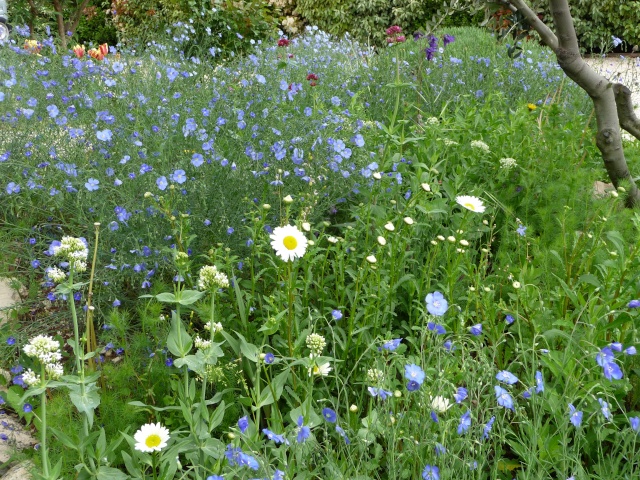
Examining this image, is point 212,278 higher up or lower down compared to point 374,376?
higher up

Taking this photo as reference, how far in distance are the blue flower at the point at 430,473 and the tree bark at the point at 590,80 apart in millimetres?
2110

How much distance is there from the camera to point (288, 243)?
68.5 inches

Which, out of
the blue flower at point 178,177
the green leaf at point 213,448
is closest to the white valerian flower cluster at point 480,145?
the blue flower at point 178,177

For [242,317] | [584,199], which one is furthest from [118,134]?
[584,199]

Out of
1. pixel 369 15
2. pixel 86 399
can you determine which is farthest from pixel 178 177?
pixel 369 15

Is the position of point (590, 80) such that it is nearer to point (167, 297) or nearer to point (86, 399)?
point (167, 297)

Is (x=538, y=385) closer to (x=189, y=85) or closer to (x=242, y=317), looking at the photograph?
(x=242, y=317)

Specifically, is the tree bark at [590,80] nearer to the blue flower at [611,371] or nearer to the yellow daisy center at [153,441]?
the blue flower at [611,371]

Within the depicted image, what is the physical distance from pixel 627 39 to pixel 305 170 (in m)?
10.5

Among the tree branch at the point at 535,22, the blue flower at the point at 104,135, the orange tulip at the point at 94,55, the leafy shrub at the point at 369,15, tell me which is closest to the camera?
the blue flower at the point at 104,135

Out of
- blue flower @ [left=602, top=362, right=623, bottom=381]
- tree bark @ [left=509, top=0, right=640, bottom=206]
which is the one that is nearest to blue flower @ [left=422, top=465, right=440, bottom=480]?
blue flower @ [left=602, top=362, right=623, bottom=381]

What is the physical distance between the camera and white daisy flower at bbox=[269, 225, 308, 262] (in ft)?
5.65

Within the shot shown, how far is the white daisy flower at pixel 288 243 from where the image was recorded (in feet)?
5.65

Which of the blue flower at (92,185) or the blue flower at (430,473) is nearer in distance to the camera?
the blue flower at (430,473)
